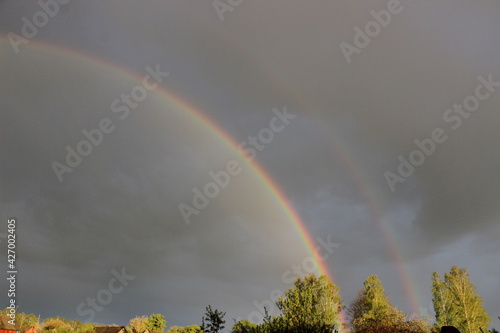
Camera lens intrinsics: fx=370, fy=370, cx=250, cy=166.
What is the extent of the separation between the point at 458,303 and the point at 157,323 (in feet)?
→ 273

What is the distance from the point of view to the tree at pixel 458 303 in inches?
2244

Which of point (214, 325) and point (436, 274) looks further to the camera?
point (436, 274)

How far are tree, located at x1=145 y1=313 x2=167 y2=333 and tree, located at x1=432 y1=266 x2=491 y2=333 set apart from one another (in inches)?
3088

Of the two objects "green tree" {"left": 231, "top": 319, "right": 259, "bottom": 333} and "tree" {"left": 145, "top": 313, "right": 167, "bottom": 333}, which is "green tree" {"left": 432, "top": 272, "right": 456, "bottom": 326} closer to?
"green tree" {"left": 231, "top": 319, "right": 259, "bottom": 333}

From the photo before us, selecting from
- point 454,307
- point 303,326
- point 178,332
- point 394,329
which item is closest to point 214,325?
point 303,326

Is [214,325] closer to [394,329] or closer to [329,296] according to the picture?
[394,329]

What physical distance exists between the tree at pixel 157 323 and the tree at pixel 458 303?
257 ft

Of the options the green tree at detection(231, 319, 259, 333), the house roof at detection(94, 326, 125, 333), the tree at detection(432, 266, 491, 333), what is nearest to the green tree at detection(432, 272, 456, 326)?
the tree at detection(432, 266, 491, 333)

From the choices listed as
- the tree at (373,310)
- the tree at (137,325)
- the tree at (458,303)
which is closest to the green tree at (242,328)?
the tree at (373,310)

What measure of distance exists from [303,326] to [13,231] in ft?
64.9

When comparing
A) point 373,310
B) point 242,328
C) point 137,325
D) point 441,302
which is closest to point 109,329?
point 137,325

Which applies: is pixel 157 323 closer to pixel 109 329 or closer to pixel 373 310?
pixel 109 329

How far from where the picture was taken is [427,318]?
51656mm

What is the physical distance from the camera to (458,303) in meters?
59.1
